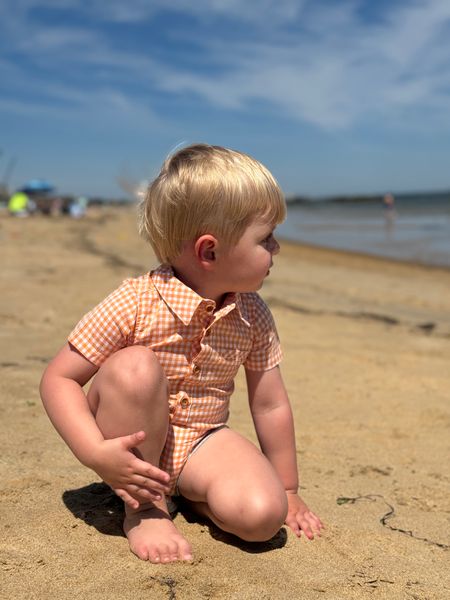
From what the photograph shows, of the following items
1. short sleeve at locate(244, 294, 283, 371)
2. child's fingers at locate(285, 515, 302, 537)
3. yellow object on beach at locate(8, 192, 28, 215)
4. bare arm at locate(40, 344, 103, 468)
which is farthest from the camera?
yellow object on beach at locate(8, 192, 28, 215)

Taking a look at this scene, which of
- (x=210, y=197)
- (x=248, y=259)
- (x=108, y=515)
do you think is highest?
(x=210, y=197)

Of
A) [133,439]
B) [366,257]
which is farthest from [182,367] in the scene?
[366,257]

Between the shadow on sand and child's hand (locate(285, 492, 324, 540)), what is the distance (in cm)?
3

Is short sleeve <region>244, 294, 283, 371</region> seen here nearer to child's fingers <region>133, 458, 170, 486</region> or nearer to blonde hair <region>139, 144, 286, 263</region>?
blonde hair <region>139, 144, 286, 263</region>

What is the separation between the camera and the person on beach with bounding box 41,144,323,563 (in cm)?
164

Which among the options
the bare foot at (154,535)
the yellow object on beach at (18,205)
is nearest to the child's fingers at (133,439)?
the bare foot at (154,535)

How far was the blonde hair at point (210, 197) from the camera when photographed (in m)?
1.75

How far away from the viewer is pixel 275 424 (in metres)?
2.01

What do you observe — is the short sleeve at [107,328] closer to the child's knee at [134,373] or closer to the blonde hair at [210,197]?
the child's knee at [134,373]

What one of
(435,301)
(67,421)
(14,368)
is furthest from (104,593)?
(435,301)

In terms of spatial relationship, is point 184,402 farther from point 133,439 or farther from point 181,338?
point 133,439

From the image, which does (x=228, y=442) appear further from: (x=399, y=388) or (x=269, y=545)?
(x=399, y=388)

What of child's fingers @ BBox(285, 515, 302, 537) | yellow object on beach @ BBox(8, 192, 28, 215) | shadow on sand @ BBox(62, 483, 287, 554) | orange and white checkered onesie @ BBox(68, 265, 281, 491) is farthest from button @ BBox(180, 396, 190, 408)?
yellow object on beach @ BBox(8, 192, 28, 215)

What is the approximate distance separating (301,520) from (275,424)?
28 cm
